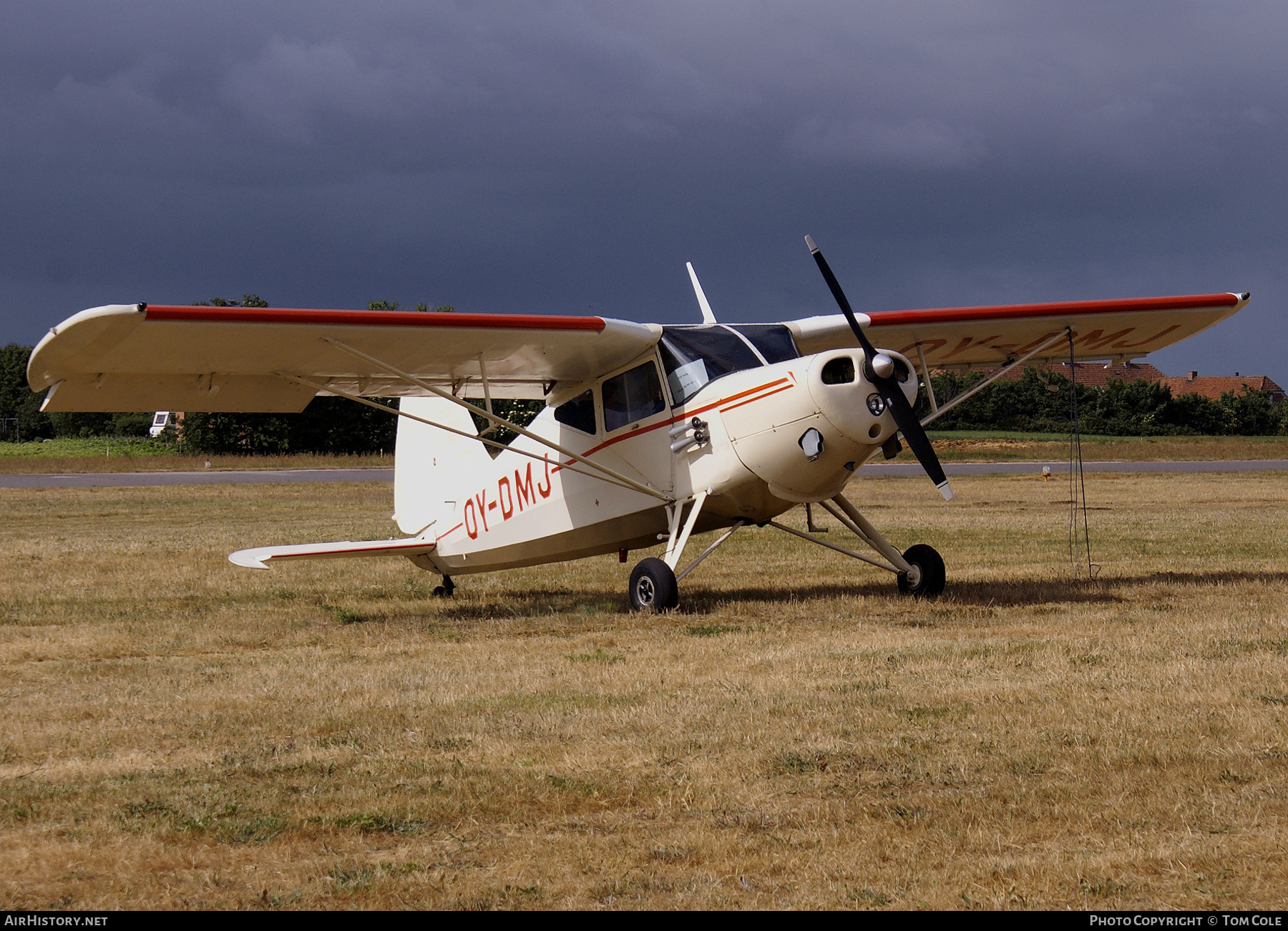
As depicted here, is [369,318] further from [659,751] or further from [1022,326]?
[1022,326]

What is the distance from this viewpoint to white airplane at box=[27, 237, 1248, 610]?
Result: 9469mm

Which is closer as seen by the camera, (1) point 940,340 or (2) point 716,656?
(2) point 716,656

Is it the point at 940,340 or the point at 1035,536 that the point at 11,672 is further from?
the point at 1035,536

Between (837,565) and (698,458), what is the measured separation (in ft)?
14.9

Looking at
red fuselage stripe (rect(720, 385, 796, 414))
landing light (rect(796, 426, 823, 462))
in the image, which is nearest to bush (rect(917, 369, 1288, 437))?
red fuselage stripe (rect(720, 385, 796, 414))

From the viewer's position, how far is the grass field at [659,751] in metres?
3.79

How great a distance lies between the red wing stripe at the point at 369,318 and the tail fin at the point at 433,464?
8.92 ft

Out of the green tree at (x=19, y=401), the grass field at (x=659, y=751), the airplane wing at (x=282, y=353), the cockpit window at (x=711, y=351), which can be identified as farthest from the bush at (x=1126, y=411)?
the green tree at (x=19, y=401)

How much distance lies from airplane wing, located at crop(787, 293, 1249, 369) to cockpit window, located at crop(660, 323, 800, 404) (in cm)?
70

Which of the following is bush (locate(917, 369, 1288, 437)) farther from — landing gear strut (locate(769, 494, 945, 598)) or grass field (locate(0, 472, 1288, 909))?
grass field (locate(0, 472, 1288, 909))

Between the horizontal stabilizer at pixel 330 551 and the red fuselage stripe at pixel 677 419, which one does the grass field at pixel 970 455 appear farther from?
the red fuselage stripe at pixel 677 419

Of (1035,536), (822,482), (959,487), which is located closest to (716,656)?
(822,482)

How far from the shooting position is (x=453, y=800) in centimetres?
464
